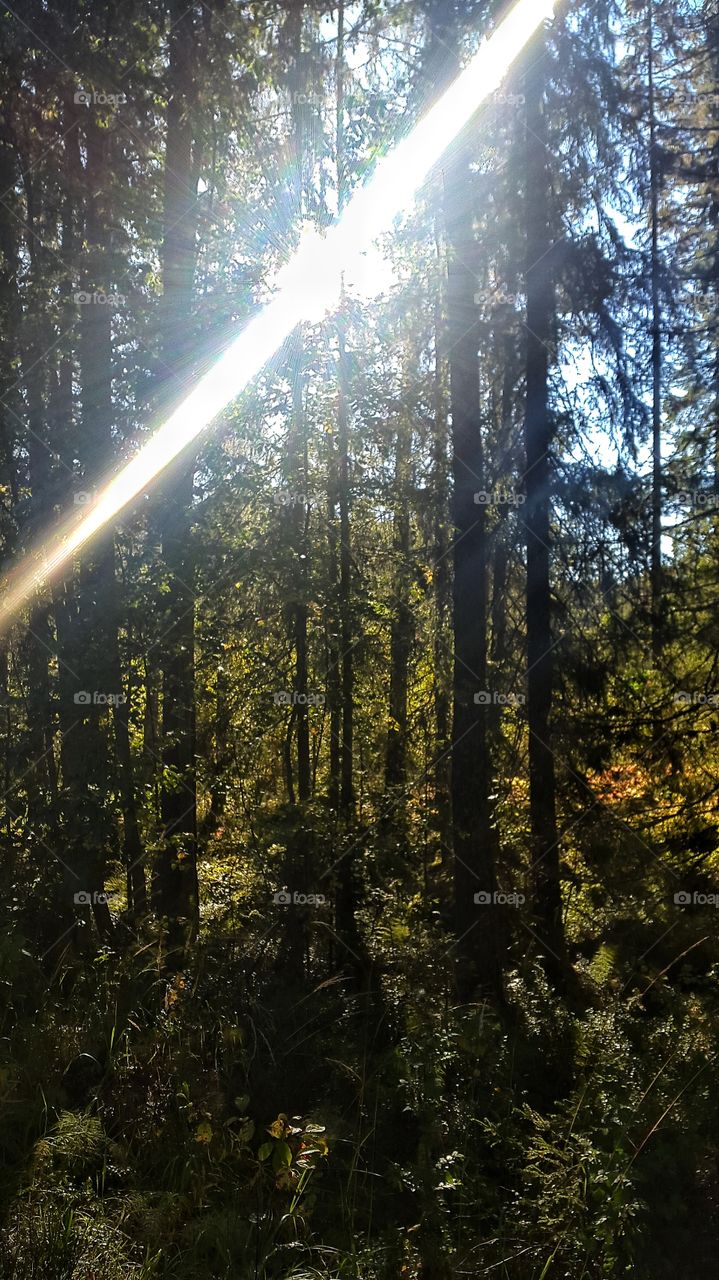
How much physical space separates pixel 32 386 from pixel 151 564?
3.11 meters

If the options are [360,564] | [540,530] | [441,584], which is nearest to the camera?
[360,564]

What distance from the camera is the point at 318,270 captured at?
11.0 meters

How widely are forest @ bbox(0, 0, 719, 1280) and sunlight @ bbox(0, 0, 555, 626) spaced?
92mm

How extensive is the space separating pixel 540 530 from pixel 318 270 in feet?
13.9

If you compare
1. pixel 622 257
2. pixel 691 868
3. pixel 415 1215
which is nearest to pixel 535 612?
pixel 691 868

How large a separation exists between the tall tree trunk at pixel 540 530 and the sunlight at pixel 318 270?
0.87 metres

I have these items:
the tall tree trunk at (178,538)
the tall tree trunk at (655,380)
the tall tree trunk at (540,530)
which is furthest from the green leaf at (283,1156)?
the tall tree trunk at (655,380)

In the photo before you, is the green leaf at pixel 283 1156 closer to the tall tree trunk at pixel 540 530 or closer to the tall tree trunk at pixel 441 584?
the tall tree trunk at pixel 441 584

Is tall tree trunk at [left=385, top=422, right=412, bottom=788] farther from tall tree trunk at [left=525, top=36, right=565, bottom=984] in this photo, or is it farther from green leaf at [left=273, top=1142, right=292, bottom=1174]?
green leaf at [left=273, top=1142, right=292, bottom=1174]

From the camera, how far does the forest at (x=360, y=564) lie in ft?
28.6

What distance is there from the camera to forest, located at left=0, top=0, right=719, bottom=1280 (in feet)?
28.6

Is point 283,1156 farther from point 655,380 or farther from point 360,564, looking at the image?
point 655,380

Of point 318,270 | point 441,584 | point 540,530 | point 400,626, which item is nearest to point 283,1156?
point 400,626

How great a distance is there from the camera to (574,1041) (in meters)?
8.34
